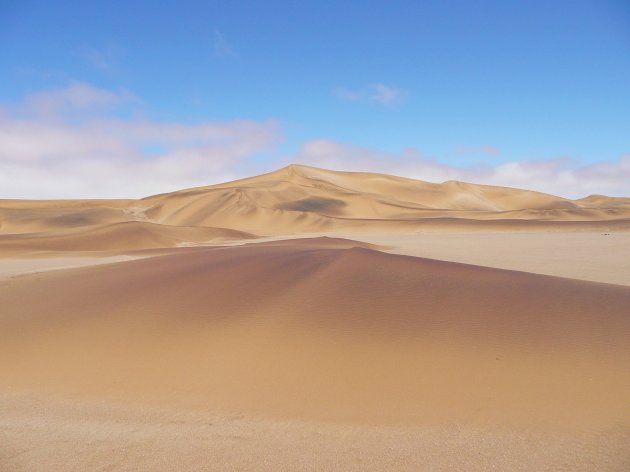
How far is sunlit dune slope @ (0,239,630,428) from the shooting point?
21.1 ft

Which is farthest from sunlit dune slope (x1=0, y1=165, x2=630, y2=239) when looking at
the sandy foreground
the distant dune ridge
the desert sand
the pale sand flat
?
the pale sand flat

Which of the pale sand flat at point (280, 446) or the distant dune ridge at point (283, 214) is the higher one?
the distant dune ridge at point (283, 214)

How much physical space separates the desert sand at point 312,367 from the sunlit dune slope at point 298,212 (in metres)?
33.4

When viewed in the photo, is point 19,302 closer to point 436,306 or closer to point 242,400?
point 242,400

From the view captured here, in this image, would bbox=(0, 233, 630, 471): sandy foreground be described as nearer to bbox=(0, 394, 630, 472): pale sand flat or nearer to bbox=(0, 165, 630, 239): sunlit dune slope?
bbox=(0, 394, 630, 472): pale sand flat

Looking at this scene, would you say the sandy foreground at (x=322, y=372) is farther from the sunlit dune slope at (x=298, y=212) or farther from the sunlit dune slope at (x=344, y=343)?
the sunlit dune slope at (x=298, y=212)

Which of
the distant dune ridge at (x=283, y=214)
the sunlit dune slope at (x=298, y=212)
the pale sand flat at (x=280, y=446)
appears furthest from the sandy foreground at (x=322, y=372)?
the sunlit dune slope at (x=298, y=212)

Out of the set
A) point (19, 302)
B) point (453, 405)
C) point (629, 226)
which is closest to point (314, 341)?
point (453, 405)

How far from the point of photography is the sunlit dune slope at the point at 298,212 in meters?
53.2

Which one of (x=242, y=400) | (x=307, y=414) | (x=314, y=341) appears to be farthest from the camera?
(x=314, y=341)

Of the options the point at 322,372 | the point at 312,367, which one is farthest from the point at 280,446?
the point at 312,367

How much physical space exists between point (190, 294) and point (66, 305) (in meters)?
2.65

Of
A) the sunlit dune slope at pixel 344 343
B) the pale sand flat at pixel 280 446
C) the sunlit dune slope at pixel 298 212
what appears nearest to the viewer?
the pale sand flat at pixel 280 446

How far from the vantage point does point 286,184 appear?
81.9 m
